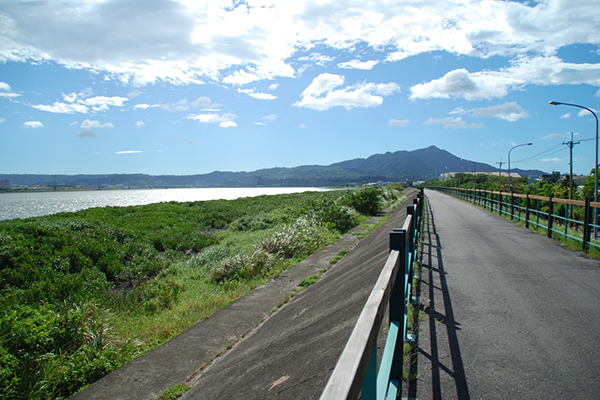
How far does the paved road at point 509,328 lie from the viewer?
3.09m

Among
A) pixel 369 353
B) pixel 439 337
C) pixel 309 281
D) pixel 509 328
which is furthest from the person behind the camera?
pixel 309 281

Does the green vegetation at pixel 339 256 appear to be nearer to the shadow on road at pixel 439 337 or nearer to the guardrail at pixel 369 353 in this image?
the shadow on road at pixel 439 337

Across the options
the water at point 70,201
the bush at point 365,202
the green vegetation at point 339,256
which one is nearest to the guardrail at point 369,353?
the green vegetation at point 339,256

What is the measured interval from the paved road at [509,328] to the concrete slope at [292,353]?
790 millimetres

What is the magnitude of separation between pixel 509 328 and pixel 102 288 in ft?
28.6

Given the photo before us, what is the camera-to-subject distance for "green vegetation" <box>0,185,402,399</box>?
203 inches

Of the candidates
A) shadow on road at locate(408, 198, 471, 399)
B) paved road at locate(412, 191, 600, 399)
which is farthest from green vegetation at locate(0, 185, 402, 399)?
paved road at locate(412, 191, 600, 399)

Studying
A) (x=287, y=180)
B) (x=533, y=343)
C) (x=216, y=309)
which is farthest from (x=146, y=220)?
(x=287, y=180)

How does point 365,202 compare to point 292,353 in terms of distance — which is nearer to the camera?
point 292,353

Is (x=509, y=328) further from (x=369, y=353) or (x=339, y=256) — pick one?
(x=339, y=256)

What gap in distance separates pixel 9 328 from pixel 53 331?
551 millimetres

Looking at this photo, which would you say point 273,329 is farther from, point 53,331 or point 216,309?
point 53,331

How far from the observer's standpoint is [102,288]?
9422 millimetres

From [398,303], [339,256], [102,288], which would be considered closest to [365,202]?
[339,256]
